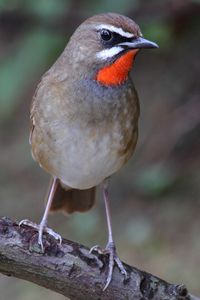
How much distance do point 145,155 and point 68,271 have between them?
3276mm

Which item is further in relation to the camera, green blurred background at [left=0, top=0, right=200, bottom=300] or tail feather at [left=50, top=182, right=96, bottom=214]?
green blurred background at [left=0, top=0, right=200, bottom=300]

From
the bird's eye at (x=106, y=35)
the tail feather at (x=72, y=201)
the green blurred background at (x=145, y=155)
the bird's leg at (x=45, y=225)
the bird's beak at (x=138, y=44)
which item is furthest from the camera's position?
the green blurred background at (x=145, y=155)

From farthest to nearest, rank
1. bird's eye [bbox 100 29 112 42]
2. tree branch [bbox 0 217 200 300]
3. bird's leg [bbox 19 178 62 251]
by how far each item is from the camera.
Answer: bird's eye [bbox 100 29 112 42] < bird's leg [bbox 19 178 62 251] < tree branch [bbox 0 217 200 300]

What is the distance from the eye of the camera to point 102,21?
4.32 metres

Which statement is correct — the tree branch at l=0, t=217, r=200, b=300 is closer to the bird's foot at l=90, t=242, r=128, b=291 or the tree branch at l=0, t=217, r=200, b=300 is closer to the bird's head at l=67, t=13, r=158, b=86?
the bird's foot at l=90, t=242, r=128, b=291

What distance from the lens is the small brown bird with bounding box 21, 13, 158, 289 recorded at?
14.0ft

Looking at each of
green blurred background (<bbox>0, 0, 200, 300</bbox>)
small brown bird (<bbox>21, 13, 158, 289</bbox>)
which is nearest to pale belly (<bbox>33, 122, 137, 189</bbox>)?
small brown bird (<bbox>21, 13, 158, 289</bbox>)

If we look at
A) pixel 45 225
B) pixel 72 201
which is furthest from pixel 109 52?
pixel 72 201

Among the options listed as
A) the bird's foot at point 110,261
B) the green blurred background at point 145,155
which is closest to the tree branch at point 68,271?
the bird's foot at point 110,261

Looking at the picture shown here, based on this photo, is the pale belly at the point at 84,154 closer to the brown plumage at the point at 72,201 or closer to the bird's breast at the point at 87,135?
the bird's breast at the point at 87,135

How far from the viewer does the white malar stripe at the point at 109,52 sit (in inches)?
167

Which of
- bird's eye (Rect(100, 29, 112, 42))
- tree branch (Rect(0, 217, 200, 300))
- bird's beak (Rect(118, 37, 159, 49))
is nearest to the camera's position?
tree branch (Rect(0, 217, 200, 300))

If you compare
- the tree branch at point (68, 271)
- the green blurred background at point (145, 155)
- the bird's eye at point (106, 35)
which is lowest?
the tree branch at point (68, 271)

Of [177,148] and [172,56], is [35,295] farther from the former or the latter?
[172,56]
